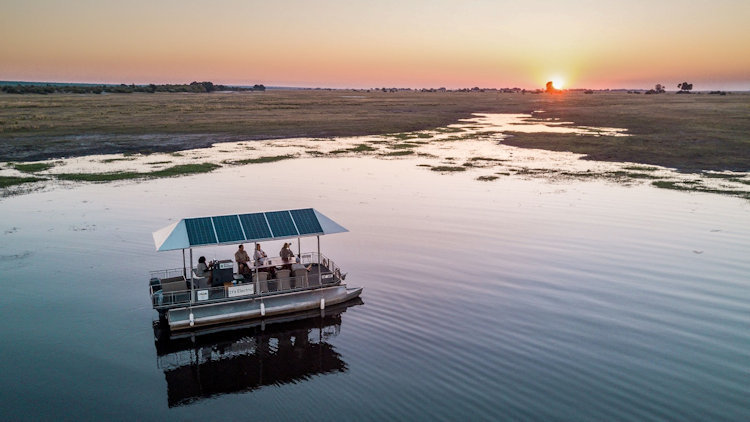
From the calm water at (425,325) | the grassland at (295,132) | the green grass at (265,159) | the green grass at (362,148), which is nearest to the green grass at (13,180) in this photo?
the calm water at (425,325)

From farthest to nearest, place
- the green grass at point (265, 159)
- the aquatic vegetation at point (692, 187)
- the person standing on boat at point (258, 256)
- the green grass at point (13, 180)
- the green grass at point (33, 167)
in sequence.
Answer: the green grass at point (265, 159), the green grass at point (33, 167), the green grass at point (13, 180), the aquatic vegetation at point (692, 187), the person standing on boat at point (258, 256)

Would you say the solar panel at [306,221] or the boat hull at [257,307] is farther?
the solar panel at [306,221]

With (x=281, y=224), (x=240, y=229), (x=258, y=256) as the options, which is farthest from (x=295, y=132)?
(x=240, y=229)

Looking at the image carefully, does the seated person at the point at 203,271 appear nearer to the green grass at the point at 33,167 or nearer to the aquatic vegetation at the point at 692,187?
the green grass at the point at 33,167


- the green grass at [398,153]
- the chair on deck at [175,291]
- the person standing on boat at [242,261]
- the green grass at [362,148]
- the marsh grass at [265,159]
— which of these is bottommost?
the chair on deck at [175,291]

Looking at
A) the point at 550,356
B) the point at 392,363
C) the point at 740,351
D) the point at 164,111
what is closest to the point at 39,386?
the point at 392,363

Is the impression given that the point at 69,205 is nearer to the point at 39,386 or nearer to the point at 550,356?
the point at 39,386
